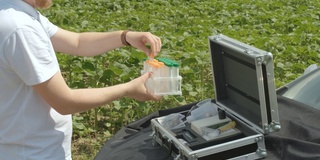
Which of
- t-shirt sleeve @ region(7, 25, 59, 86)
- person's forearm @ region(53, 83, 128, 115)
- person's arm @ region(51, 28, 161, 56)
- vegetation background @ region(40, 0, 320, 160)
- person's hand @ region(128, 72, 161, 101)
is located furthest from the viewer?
vegetation background @ region(40, 0, 320, 160)

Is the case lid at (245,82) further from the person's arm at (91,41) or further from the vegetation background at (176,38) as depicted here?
the vegetation background at (176,38)

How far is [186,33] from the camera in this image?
30.7 feet

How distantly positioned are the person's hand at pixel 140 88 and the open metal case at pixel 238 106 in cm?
19

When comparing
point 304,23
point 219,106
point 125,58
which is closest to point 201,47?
point 125,58

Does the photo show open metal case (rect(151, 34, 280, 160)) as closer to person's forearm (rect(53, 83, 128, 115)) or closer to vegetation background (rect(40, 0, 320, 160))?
person's forearm (rect(53, 83, 128, 115))

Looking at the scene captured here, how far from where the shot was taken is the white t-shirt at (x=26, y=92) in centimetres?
215

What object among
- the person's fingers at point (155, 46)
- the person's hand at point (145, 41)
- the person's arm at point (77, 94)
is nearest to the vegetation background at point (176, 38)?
the person's hand at point (145, 41)

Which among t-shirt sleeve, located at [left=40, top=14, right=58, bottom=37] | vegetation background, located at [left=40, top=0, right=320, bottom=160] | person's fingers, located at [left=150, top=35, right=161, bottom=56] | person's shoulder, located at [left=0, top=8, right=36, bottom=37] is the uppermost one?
person's shoulder, located at [left=0, top=8, right=36, bottom=37]

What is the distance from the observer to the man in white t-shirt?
84.8 inches

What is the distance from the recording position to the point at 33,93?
7.53 feet

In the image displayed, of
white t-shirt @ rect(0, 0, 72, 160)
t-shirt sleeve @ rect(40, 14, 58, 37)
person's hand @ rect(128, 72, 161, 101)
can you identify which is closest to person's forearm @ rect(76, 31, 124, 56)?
t-shirt sleeve @ rect(40, 14, 58, 37)

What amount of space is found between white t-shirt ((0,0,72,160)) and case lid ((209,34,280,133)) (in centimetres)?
72

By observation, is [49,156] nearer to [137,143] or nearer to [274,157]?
[137,143]

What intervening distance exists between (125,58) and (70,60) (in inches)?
30.2
